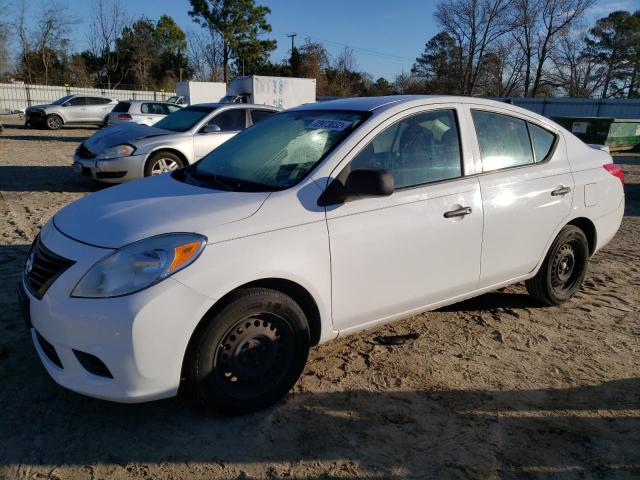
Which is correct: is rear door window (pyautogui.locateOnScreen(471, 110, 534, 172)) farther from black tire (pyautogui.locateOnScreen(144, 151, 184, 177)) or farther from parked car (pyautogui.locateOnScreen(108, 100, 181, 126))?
parked car (pyautogui.locateOnScreen(108, 100, 181, 126))

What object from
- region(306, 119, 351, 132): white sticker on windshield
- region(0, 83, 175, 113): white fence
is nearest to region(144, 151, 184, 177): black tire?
region(306, 119, 351, 132): white sticker on windshield

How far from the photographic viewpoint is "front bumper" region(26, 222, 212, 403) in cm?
228

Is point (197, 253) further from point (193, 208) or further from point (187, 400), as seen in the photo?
point (187, 400)

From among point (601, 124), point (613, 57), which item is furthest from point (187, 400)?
point (613, 57)

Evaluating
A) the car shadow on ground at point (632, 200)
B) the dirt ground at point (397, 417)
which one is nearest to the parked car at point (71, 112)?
the car shadow on ground at point (632, 200)

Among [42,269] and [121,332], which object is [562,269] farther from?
[42,269]

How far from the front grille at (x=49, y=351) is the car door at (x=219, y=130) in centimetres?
611

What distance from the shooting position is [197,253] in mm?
2428

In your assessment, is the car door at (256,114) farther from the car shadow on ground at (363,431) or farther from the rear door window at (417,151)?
the car shadow on ground at (363,431)

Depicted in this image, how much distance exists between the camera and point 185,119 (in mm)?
8961

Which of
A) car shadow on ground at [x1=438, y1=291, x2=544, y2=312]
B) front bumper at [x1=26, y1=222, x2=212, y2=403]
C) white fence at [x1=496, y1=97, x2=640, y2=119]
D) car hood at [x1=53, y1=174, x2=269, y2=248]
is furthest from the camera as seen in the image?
white fence at [x1=496, y1=97, x2=640, y2=119]

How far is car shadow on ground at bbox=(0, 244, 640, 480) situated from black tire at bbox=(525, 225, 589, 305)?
1.15m

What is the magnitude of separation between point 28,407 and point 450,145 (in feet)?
9.72

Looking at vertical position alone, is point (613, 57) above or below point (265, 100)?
above
